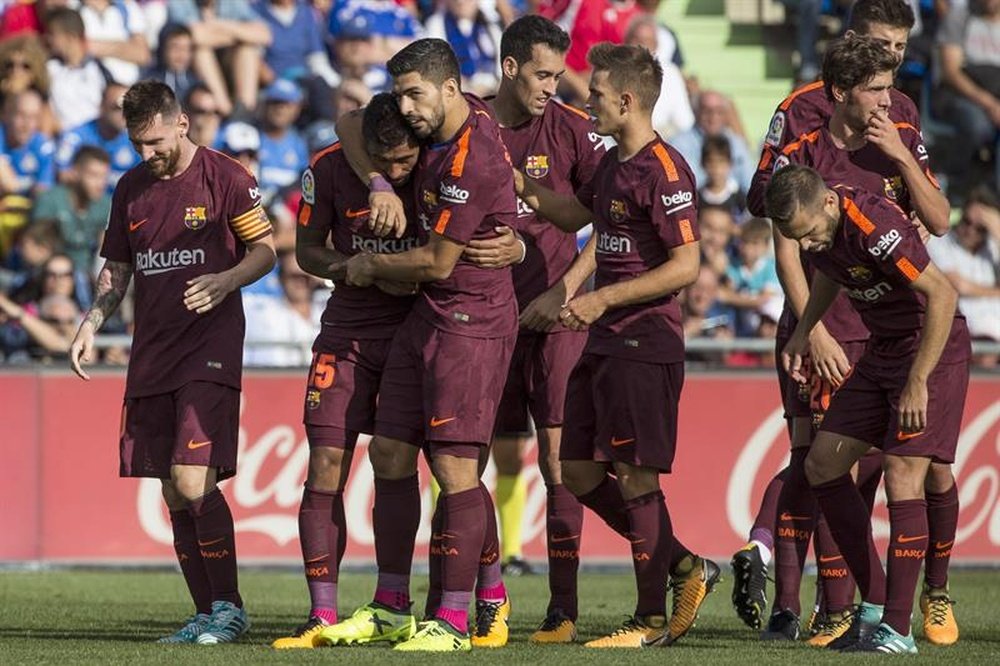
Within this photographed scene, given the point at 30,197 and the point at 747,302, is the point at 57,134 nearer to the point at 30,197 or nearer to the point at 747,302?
the point at 30,197

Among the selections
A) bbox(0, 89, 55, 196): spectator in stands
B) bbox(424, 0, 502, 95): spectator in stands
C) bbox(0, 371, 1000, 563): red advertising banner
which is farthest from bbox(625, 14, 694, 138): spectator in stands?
bbox(0, 89, 55, 196): spectator in stands

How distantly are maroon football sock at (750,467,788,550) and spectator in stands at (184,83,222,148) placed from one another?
7282 millimetres

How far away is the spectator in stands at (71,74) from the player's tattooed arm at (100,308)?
781cm

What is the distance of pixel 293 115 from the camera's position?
16.6 metres

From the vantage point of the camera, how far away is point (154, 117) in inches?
341

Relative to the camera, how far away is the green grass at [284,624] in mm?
7953

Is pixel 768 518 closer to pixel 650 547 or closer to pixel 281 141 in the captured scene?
pixel 650 547

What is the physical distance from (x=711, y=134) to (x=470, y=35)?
228 centimetres

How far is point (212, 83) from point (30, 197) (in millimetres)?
2285

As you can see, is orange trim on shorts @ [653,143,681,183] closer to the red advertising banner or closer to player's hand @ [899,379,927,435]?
player's hand @ [899,379,927,435]

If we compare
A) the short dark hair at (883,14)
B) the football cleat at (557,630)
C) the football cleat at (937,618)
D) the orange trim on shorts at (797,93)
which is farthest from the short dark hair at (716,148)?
the football cleat at (557,630)

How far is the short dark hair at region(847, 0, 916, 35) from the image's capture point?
9.16 metres

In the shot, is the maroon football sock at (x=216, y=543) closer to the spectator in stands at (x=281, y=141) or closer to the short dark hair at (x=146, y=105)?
the short dark hair at (x=146, y=105)

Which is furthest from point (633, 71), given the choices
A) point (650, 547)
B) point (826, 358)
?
point (650, 547)
